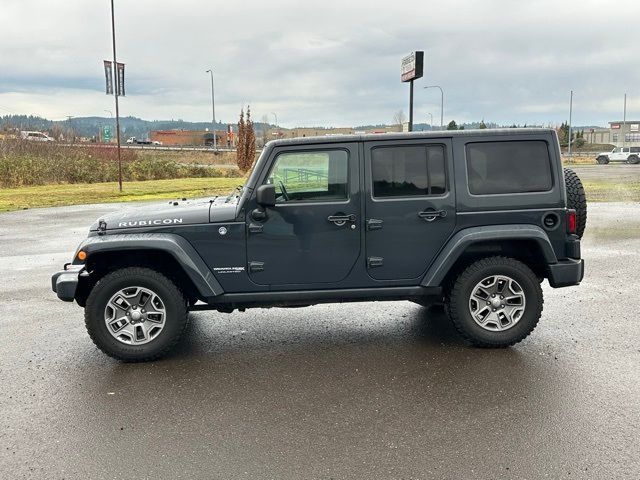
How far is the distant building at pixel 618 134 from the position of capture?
94.8m

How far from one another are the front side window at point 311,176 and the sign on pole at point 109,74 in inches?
898

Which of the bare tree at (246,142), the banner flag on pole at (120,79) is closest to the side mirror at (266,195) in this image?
the banner flag on pole at (120,79)

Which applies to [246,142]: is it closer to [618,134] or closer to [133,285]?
[133,285]

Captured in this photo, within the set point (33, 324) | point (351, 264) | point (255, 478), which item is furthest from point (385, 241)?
point (33, 324)

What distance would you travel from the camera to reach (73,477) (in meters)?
3.06

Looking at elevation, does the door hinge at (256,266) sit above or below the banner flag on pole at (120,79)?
below

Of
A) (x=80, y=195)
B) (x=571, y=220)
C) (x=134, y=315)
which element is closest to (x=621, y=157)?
(x=80, y=195)

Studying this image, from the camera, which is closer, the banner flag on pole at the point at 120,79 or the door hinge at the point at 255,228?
the door hinge at the point at 255,228

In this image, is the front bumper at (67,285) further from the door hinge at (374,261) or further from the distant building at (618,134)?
the distant building at (618,134)

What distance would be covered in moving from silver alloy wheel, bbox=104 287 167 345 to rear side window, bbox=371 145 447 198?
2158 millimetres

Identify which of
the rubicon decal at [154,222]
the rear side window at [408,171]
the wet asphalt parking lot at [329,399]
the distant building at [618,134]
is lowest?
the wet asphalt parking lot at [329,399]

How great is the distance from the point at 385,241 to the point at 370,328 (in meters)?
1.15

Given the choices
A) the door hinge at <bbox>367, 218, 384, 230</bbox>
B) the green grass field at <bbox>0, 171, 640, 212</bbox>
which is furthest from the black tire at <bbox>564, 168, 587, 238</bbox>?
the green grass field at <bbox>0, 171, 640, 212</bbox>

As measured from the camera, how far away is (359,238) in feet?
16.0
